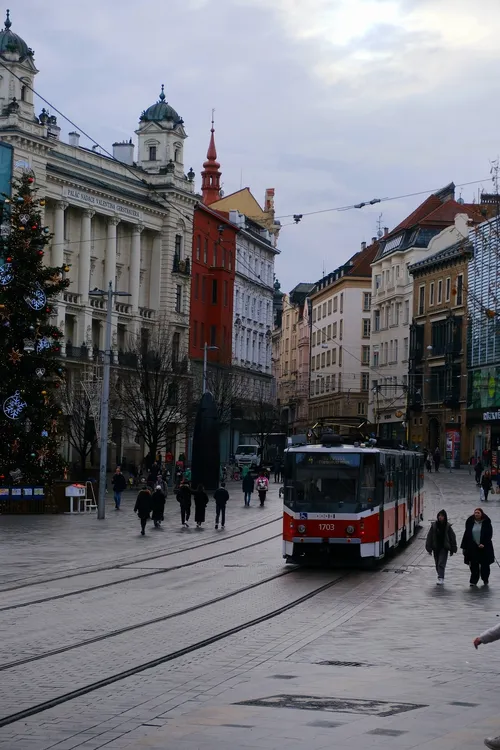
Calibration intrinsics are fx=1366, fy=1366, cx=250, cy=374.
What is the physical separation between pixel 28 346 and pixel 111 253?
141ft

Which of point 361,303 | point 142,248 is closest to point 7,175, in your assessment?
point 142,248

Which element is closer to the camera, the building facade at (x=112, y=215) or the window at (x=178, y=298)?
the building facade at (x=112, y=215)

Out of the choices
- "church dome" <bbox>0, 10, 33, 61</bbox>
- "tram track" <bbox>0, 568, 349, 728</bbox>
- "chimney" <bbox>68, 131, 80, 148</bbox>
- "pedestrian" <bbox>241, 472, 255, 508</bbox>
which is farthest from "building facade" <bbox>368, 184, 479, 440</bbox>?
"tram track" <bbox>0, 568, 349, 728</bbox>

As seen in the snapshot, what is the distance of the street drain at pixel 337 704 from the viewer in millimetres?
11641

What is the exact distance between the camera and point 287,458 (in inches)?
1118

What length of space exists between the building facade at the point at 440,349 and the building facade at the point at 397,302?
5.44 feet

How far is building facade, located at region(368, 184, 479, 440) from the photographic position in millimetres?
108250

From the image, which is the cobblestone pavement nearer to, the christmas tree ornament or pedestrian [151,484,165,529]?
the christmas tree ornament

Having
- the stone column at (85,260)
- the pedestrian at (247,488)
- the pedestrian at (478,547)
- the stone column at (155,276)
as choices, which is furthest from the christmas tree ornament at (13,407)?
the stone column at (155,276)

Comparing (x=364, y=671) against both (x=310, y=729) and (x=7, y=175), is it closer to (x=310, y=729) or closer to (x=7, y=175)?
(x=310, y=729)

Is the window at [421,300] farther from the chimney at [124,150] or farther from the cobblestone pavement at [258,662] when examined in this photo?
the cobblestone pavement at [258,662]

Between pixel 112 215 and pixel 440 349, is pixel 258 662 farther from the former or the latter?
pixel 440 349

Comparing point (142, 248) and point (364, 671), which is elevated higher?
point (142, 248)

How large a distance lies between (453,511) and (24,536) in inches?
684
